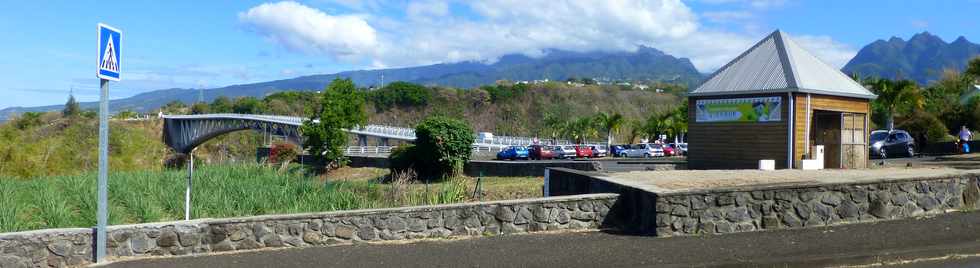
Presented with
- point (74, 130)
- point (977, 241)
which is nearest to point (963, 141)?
point (977, 241)

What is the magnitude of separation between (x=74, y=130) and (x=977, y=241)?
1293 inches

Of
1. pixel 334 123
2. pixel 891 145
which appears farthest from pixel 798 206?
pixel 334 123

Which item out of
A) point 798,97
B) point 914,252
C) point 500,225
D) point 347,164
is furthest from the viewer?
point 347,164

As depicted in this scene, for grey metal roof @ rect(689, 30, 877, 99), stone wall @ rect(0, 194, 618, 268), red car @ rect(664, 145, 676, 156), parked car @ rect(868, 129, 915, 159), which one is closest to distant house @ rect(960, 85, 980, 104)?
parked car @ rect(868, 129, 915, 159)

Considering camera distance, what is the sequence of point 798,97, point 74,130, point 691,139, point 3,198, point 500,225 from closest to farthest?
1. point 500,225
2. point 3,198
3. point 798,97
4. point 691,139
5. point 74,130

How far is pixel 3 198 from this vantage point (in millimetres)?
13766

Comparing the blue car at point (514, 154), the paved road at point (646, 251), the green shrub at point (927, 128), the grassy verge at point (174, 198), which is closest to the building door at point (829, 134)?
the grassy verge at point (174, 198)

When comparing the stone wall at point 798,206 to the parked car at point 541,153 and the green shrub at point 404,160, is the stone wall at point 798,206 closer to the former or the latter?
the green shrub at point 404,160

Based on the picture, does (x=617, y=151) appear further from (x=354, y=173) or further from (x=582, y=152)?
(x=354, y=173)

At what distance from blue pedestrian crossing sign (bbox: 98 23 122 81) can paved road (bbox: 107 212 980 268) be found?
86.8 inches

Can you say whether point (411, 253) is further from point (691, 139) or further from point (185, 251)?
point (691, 139)

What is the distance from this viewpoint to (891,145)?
3650 centimetres

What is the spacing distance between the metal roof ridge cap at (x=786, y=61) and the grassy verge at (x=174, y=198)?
1048cm

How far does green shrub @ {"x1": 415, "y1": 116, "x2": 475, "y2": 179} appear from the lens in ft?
118
